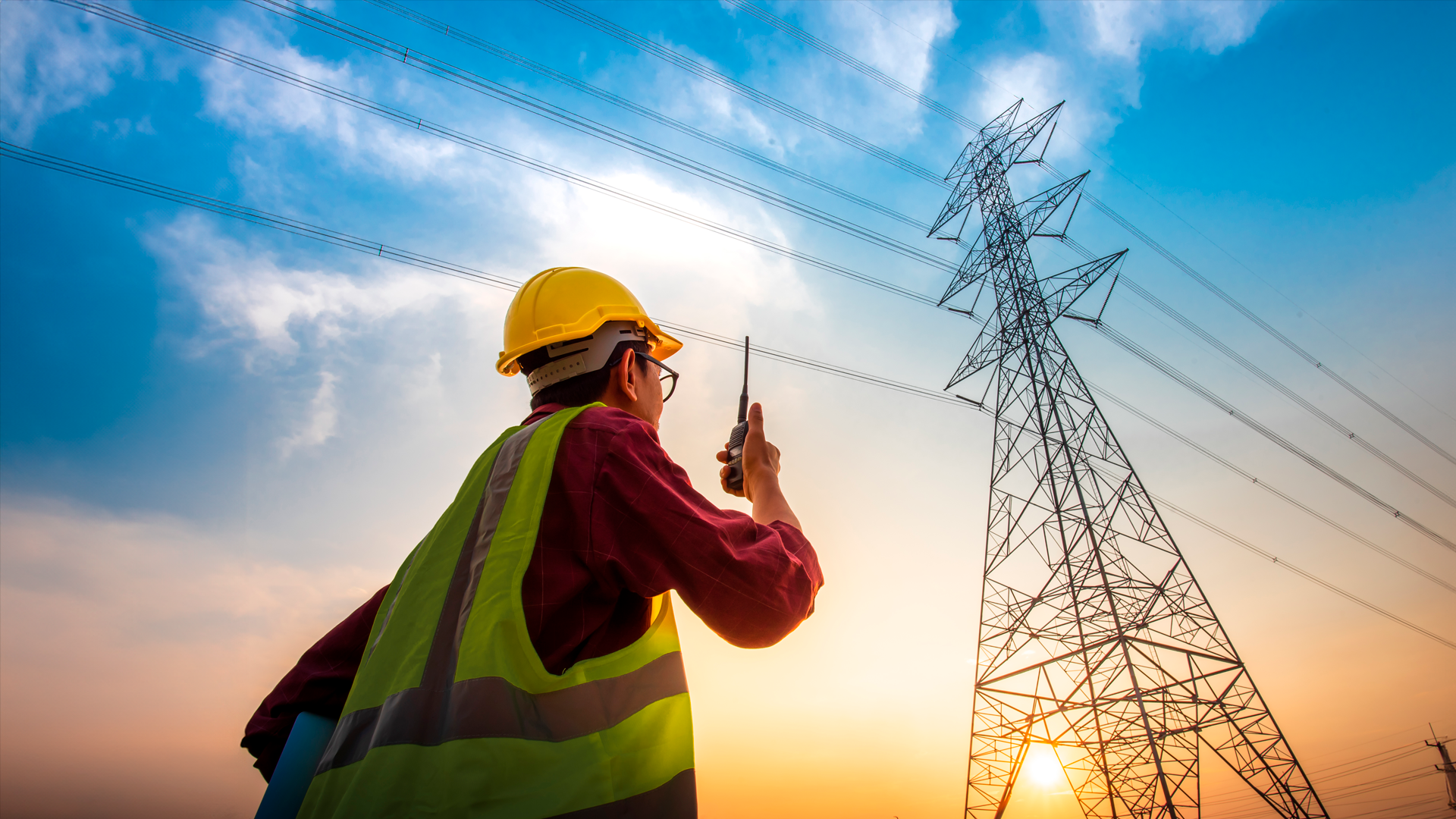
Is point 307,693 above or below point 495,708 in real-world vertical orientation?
above

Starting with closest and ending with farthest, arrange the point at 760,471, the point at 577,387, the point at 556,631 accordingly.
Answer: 1. the point at 556,631
2. the point at 577,387
3. the point at 760,471

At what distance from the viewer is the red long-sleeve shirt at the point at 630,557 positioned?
111cm

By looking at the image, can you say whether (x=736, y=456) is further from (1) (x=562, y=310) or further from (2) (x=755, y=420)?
(1) (x=562, y=310)

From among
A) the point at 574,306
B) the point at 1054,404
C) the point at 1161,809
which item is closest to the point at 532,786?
the point at 574,306

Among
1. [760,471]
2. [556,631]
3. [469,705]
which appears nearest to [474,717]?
[469,705]

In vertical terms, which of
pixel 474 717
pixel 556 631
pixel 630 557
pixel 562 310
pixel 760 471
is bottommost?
pixel 474 717

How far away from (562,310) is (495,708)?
115 centimetres

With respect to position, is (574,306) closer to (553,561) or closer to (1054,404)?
(553,561)

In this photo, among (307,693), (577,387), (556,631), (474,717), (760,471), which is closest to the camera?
(474,717)

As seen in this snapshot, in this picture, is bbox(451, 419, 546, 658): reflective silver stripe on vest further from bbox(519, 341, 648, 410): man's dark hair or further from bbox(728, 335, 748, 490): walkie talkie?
bbox(728, 335, 748, 490): walkie talkie

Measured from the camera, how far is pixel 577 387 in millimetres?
1670

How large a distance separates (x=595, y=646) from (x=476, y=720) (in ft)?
0.85

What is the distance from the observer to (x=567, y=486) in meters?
1.15

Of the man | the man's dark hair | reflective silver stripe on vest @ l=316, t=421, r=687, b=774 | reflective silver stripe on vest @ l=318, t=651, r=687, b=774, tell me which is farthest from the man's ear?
reflective silver stripe on vest @ l=318, t=651, r=687, b=774
